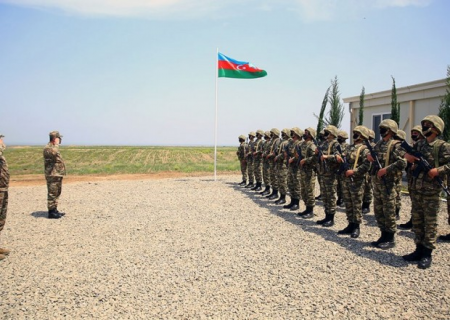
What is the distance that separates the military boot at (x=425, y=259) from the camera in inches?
177

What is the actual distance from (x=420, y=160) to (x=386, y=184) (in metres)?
0.78

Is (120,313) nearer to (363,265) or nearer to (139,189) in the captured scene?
(363,265)

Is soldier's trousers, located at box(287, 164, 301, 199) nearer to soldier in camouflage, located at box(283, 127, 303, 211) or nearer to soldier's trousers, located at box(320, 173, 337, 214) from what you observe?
soldier in camouflage, located at box(283, 127, 303, 211)

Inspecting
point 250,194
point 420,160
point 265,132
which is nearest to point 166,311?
point 420,160

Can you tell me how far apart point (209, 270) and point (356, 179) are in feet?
10.5

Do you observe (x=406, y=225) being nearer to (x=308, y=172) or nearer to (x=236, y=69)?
(x=308, y=172)

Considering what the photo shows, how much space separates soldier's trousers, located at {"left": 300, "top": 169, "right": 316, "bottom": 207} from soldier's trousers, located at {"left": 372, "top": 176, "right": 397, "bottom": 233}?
210 centimetres

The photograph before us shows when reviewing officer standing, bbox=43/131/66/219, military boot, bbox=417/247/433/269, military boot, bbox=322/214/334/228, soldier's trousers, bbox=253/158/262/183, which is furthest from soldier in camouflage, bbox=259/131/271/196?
military boot, bbox=417/247/433/269

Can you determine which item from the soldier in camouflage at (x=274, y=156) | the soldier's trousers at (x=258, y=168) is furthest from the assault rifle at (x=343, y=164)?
the soldier's trousers at (x=258, y=168)

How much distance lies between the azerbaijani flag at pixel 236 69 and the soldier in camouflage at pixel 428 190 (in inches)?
401

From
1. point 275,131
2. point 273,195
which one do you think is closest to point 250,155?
point 275,131

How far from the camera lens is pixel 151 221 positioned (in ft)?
24.1

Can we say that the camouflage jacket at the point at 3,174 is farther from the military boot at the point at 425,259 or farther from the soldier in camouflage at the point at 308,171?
the military boot at the point at 425,259

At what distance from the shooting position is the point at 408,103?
1236cm
